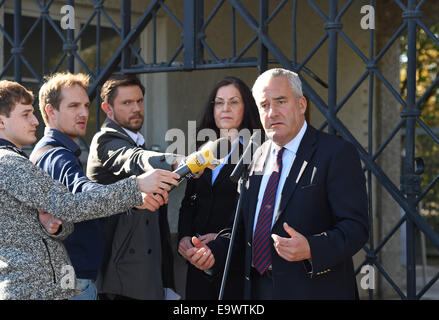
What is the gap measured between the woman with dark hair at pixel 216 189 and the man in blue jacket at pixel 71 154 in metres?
0.55

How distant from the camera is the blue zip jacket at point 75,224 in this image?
3.14 metres

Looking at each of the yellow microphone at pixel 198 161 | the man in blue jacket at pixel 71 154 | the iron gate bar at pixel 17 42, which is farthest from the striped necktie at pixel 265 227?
the iron gate bar at pixel 17 42

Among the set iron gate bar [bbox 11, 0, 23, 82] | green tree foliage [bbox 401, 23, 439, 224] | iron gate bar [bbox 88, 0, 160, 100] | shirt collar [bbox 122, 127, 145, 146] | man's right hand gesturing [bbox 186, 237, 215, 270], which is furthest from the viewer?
green tree foliage [bbox 401, 23, 439, 224]

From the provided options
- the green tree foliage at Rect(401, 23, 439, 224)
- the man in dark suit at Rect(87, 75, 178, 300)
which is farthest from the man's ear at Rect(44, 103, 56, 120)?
the green tree foliage at Rect(401, 23, 439, 224)

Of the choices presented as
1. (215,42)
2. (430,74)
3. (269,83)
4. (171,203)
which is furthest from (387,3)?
(430,74)

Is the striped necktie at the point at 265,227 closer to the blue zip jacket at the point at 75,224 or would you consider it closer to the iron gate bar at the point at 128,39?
the blue zip jacket at the point at 75,224

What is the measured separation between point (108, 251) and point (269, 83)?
1464mm

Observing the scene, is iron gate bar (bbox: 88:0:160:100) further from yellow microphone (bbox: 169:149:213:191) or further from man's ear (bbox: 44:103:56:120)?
yellow microphone (bbox: 169:149:213:191)

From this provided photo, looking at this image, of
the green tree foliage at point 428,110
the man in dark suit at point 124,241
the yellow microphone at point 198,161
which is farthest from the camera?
the green tree foliage at point 428,110

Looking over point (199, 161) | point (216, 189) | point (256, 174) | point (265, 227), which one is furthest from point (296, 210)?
point (216, 189)

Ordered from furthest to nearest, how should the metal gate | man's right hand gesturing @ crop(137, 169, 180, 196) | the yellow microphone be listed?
1. the metal gate
2. man's right hand gesturing @ crop(137, 169, 180, 196)
3. the yellow microphone

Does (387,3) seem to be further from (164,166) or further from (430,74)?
(430,74)

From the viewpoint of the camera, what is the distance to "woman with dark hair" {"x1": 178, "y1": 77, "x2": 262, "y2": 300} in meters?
3.71

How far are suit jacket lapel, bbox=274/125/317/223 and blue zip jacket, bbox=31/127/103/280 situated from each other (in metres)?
0.97
